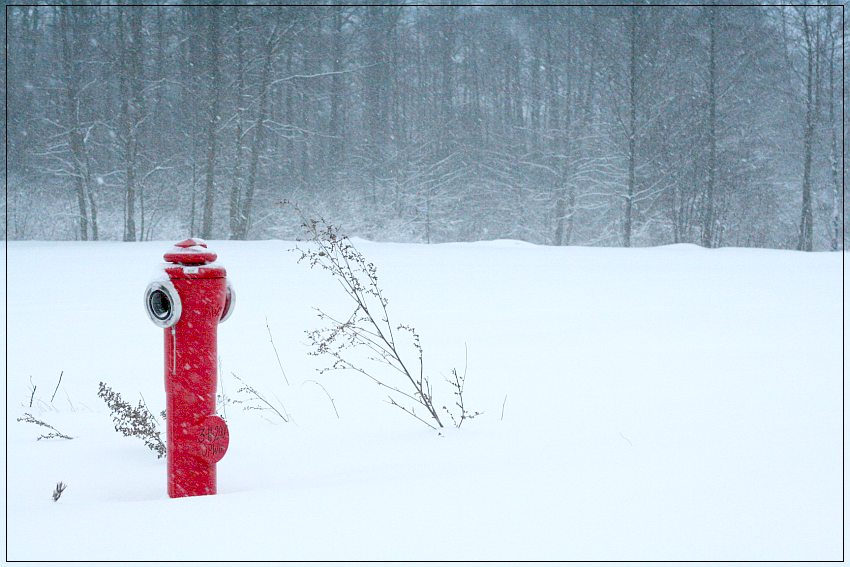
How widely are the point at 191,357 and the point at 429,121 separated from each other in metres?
15.3

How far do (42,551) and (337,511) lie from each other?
72 cm

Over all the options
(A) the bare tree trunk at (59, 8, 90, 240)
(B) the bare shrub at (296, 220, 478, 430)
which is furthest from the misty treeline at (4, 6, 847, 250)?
(B) the bare shrub at (296, 220, 478, 430)

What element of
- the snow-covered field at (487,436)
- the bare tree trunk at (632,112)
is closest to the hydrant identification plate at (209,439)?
the snow-covered field at (487,436)

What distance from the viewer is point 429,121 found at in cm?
1698

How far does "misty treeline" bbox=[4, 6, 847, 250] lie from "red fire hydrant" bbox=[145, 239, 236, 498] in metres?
11.9

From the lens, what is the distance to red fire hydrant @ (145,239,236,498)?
2.25 m

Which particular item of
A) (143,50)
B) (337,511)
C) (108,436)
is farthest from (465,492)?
(143,50)

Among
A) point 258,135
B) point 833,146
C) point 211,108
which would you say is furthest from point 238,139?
point 833,146

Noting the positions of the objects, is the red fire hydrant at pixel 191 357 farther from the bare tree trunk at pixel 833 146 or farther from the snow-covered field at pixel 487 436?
the bare tree trunk at pixel 833 146

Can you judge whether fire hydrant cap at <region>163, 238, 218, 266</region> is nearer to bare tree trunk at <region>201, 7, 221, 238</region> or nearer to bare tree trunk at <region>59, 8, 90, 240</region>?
bare tree trunk at <region>201, 7, 221, 238</region>

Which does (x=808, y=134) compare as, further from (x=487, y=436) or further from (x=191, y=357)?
(x=191, y=357)

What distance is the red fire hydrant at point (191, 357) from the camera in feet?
7.39

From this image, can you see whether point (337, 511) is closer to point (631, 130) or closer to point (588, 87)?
point (631, 130)

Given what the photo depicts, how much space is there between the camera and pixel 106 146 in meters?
14.1
